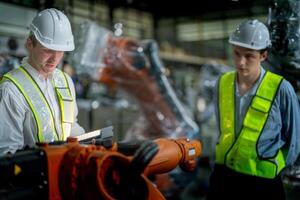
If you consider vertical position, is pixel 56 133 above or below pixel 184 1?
below

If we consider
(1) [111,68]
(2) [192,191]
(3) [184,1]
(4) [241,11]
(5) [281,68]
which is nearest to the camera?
(5) [281,68]

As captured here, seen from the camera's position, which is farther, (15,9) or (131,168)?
(15,9)

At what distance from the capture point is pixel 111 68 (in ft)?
16.2

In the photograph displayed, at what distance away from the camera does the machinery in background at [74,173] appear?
160 cm

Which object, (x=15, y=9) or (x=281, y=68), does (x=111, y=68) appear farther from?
(x=281, y=68)

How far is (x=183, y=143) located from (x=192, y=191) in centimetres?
392

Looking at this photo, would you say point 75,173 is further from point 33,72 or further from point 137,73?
point 137,73

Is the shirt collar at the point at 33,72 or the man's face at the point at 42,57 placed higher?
the man's face at the point at 42,57

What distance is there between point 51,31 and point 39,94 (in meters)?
0.34

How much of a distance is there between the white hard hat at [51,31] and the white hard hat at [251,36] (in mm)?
1165

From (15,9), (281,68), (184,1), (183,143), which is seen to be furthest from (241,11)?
(184,1)

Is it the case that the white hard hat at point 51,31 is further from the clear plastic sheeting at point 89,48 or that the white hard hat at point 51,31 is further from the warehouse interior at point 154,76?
the clear plastic sheeting at point 89,48

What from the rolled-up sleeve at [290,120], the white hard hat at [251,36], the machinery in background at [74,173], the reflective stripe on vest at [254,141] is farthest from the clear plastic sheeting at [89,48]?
the machinery in background at [74,173]

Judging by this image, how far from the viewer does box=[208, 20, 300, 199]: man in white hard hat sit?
273 cm
